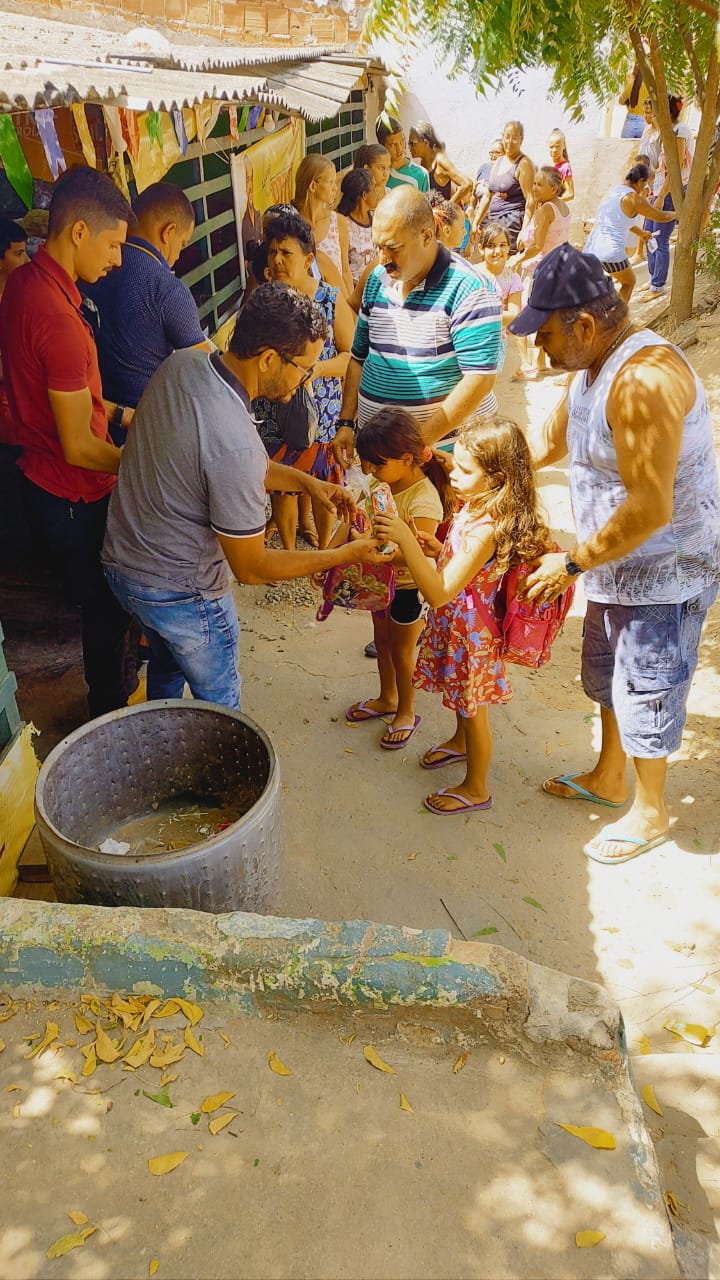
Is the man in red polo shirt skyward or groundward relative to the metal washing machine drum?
skyward

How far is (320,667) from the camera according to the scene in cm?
497

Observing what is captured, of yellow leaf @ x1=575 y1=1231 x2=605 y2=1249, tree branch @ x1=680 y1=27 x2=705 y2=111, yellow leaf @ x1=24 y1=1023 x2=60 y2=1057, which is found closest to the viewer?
yellow leaf @ x1=575 y1=1231 x2=605 y2=1249

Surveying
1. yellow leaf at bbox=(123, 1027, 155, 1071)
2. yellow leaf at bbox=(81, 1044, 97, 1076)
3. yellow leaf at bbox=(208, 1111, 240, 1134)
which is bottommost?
yellow leaf at bbox=(208, 1111, 240, 1134)

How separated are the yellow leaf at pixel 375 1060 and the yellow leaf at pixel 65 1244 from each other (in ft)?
2.43

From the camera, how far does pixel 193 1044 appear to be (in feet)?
7.47

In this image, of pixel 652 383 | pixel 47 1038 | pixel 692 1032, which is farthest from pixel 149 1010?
pixel 652 383

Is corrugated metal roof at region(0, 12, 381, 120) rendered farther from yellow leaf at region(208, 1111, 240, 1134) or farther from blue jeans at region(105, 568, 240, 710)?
yellow leaf at region(208, 1111, 240, 1134)

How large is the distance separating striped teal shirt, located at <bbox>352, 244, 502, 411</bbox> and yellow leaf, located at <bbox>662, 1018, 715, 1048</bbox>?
2671 millimetres

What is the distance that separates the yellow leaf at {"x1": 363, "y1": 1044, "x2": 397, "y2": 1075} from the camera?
7.34 ft

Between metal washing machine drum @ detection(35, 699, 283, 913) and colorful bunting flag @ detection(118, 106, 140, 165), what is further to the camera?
colorful bunting flag @ detection(118, 106, 140, 165)

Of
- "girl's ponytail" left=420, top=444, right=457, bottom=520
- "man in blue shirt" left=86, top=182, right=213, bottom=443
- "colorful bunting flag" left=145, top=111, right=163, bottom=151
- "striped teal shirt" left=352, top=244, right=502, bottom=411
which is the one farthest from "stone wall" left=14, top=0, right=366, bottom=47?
"girl's ponytail" left=420, top=444, right=457, bottom=520

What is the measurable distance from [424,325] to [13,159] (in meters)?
1.74

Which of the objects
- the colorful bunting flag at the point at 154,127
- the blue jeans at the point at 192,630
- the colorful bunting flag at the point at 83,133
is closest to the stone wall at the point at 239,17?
the colorful bunting flag at the point at 154,127

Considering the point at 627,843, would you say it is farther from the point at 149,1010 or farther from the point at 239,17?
the point at 239,17
